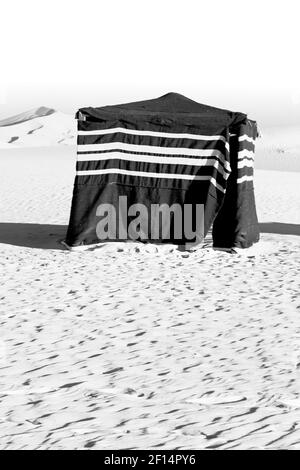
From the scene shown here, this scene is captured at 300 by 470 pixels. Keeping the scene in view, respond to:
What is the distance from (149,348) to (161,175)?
570 centimetres

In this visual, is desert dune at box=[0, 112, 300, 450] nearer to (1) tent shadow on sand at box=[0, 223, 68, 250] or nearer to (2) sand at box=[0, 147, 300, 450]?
(2) sand at box=[0, 147, 300, 450]

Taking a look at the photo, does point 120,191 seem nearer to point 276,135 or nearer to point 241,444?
point 241,444

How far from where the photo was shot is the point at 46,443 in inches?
170

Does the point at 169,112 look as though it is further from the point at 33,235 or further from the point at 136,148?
the point at 33,235

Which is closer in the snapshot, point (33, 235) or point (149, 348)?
point (149, 348)

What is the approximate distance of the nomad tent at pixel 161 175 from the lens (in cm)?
1148

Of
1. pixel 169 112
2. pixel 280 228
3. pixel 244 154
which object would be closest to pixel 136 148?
pixel 169 112

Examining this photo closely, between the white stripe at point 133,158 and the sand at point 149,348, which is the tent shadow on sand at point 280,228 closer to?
the sand at point 149,348

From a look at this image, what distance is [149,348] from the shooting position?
630cm

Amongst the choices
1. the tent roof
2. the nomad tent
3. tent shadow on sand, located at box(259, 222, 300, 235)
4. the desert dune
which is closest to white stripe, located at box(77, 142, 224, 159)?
the nomad tent

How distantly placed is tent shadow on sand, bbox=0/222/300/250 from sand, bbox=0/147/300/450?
599 millimetres

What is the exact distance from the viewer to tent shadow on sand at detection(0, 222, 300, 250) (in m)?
12.7

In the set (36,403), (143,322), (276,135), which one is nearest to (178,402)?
(36,403)

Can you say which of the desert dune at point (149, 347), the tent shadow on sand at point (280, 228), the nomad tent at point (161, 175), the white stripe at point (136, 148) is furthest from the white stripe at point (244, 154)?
the tent shadow on sand at point (280, 228)
